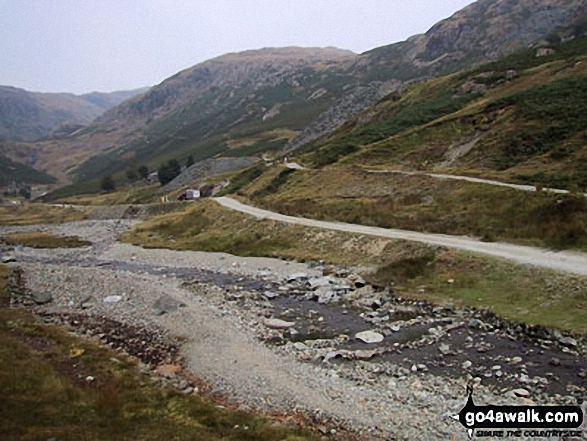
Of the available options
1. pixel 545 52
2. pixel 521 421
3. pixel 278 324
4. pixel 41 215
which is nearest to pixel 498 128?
pixel 278 324

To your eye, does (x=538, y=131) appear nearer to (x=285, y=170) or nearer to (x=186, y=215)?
(x=285, y=170)

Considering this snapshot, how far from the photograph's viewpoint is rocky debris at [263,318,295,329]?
90.6ft

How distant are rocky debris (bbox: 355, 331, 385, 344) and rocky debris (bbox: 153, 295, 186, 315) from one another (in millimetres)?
14828

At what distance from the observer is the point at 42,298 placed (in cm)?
3716

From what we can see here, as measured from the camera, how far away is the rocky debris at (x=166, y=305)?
105 feet

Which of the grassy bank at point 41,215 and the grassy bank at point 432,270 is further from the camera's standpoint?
the grassy bank at point 41,215

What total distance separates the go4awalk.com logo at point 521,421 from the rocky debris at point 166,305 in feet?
73.6

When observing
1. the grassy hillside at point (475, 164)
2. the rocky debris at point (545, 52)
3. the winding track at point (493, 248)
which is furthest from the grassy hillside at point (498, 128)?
the winding track at point (493, 248)

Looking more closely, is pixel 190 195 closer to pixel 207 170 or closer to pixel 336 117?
pixel 207 170

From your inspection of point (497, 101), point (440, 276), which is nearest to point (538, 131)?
point (497, 101)

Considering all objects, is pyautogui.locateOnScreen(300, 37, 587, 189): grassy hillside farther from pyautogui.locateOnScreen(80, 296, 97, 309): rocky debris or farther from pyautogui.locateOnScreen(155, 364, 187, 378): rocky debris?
pyautogui.locateOnScreen(80, 296, 97, 309): rocky debris

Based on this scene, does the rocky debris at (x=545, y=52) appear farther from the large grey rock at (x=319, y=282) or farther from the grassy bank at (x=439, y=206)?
the large grey rock at (x=319, y=282)

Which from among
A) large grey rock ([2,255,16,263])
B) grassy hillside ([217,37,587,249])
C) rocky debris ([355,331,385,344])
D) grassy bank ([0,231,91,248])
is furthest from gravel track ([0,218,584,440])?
grassy bank ([0,231,91,248])

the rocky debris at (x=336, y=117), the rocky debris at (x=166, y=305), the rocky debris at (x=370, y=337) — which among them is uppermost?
the rocky debris at (x=336, y=117)
